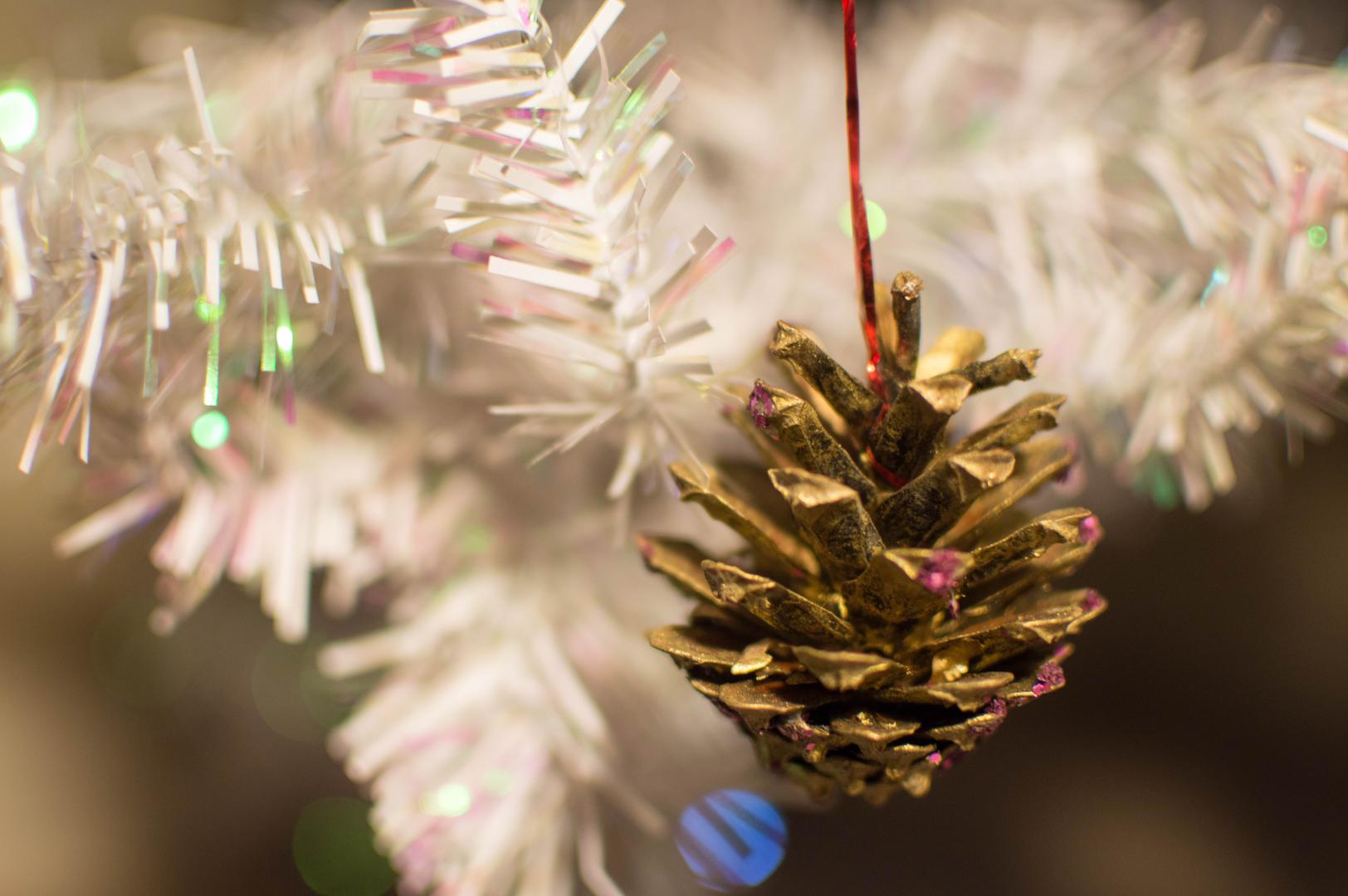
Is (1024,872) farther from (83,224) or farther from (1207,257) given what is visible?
(83,224)

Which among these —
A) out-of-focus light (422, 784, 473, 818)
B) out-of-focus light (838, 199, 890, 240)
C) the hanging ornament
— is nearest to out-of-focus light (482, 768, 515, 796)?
out-of-focus light (422, 784, 473, 818)

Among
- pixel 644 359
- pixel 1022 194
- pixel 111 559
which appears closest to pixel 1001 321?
pixel 1022 194

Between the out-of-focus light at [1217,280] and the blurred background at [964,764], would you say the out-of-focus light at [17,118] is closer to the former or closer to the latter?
the blurred background at [964,764]

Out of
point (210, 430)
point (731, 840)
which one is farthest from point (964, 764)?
point (210, 430)

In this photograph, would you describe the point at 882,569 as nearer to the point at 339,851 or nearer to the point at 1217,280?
the point at 1217,280

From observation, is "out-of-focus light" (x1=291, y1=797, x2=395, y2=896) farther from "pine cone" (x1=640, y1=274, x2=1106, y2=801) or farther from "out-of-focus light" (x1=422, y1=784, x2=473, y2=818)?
"pine cone" (x1=640, y1=274, x2=1106, y2=801)
